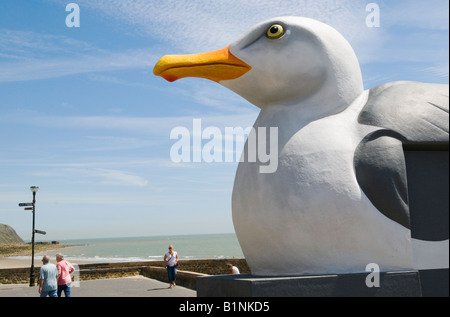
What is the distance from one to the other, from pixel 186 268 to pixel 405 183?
17315 mm

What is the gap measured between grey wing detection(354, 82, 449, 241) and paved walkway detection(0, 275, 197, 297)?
310 inches

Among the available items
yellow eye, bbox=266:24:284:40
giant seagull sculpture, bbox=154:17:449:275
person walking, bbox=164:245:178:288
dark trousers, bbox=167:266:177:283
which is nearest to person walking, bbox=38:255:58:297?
person walking, bbox=164:245:178:288

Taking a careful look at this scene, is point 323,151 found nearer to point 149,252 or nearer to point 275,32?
point 275,32

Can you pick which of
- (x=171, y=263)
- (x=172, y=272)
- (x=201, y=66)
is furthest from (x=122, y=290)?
(x=201, y=66)

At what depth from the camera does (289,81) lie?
18.8ft

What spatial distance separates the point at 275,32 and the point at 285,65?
0.39 metres

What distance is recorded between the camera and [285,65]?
568 centimetres

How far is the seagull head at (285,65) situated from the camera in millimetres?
5680

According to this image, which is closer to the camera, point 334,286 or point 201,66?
point 334,286

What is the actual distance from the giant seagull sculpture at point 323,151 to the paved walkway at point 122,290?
7.55 metres

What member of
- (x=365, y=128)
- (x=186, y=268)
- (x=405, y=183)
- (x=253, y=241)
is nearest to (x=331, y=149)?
(x=365, y=128)

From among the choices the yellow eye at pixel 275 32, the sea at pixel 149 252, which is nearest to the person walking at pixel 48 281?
the yellow eye at pixel 275 32

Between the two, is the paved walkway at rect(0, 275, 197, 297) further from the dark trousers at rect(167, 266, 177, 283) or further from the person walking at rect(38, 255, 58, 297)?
the person walking at rect(38, 255, 58, 297)
